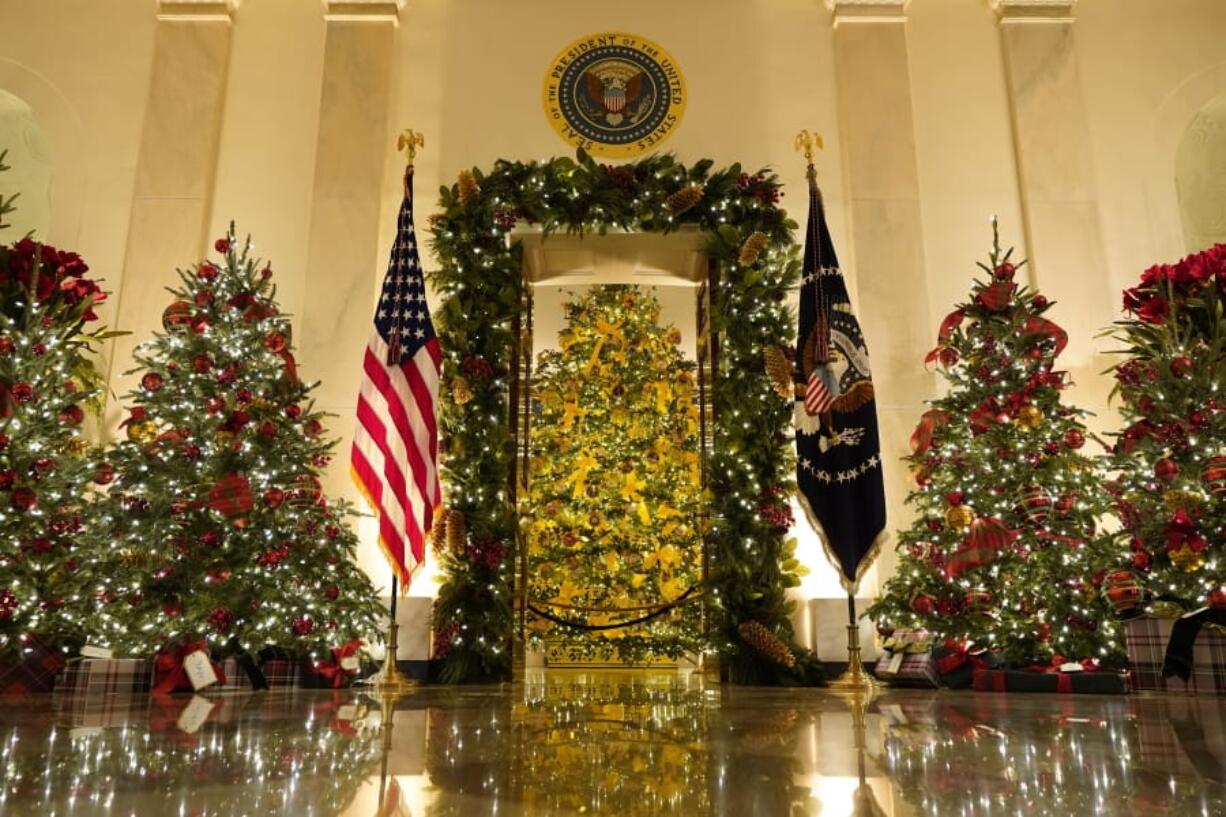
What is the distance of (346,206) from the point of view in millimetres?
8148

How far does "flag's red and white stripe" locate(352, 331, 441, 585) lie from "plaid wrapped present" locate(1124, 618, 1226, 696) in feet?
14.1

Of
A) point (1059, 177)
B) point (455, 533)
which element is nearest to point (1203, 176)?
point (1059, 177)

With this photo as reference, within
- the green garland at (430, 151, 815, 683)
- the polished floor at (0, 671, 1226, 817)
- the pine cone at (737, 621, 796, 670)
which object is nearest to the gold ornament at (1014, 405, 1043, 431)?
the green garland at (430, 151, 815, 683)

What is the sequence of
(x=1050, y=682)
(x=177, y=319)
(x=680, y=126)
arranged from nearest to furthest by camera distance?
(x=1050, y=682) < (x=177, y=319) < (x=680, y=126)

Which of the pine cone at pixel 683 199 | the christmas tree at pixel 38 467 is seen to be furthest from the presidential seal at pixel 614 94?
the christmas tree at pixel 38 467

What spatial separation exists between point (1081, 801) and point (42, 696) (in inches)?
203

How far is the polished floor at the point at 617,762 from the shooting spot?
1.41 m

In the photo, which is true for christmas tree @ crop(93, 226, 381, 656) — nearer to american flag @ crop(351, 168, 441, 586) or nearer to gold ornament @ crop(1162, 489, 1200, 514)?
american flag @ crop(351, 168, 441, 586)

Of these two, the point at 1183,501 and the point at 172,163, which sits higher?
the point at 172,163

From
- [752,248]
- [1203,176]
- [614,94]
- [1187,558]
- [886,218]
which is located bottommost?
[1187,558]

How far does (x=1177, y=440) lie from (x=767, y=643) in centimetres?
296

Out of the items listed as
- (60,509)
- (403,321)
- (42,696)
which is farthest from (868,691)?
(60,509)

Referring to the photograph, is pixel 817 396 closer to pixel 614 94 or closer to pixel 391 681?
pixel 391 681

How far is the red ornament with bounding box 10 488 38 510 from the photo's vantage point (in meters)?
5.62
